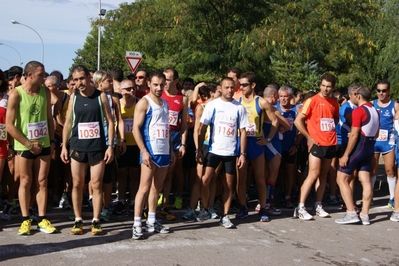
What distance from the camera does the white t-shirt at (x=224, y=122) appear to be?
7758 mm

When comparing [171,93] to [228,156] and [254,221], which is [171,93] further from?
[254,221]

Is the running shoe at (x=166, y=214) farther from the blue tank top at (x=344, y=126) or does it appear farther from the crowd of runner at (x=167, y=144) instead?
the blue tank top at (x=344, y=126)

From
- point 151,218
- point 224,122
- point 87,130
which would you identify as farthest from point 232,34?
point 87,130

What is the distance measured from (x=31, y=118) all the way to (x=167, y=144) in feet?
5.47

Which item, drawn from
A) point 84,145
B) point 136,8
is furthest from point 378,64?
point 84,145

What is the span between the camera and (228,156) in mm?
7848

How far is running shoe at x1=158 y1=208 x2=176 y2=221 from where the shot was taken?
8.16 meters

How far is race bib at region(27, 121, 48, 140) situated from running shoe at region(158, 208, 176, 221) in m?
2.11

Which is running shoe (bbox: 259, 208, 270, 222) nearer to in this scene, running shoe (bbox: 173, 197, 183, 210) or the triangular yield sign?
running shoe (bbox: 173, 197, 183, 210)

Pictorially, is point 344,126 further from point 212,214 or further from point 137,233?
point 137,233

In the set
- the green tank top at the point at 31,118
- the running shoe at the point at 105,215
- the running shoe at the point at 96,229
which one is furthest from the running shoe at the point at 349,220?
the green tank top at the point at 31,118

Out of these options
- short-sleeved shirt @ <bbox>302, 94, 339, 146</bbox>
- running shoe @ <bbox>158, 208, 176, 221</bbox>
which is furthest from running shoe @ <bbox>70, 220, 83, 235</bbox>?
short-sleeved shirt @ <bbox>302, 94, 339, 146</bbox>

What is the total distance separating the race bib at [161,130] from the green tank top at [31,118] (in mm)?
1365

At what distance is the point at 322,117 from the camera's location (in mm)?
8492
